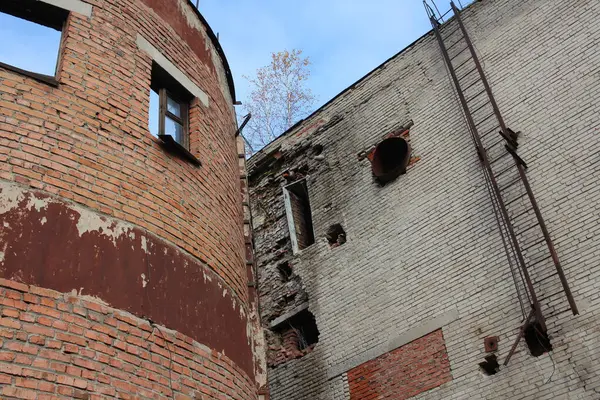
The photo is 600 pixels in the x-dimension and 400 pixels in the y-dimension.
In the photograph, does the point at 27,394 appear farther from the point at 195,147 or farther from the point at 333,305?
the point at 333,305

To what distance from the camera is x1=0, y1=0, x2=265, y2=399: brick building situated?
4141 millimetres

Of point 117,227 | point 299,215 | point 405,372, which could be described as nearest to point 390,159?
point 299,215

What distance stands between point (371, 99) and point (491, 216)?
144 inches

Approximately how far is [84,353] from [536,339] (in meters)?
5.24

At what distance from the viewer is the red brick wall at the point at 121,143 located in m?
4.79

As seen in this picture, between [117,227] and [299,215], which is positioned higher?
[299,215]

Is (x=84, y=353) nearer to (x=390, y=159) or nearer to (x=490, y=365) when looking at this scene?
(x=490, y=365)

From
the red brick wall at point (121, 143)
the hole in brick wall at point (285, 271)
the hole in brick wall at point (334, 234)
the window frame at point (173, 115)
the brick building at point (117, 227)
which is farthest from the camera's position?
the hole in brick wall at point (285, 271)

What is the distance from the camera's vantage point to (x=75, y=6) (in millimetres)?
5891

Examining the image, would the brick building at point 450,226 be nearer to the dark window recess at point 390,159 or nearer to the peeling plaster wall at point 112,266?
the dark window recess at point 390,159

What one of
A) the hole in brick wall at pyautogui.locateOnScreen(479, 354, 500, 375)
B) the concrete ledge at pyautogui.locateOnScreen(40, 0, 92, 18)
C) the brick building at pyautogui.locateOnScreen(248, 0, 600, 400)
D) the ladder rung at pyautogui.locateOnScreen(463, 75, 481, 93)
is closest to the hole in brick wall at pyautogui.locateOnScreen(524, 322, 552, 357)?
the brick building at pyautogui.locateOnScreen(248, 0, 600, 400)

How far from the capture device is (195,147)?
21.8ft

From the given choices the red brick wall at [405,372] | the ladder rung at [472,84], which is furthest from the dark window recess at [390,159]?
the red brick wall at [405,372]

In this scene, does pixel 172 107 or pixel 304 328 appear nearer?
pixel 172 107
